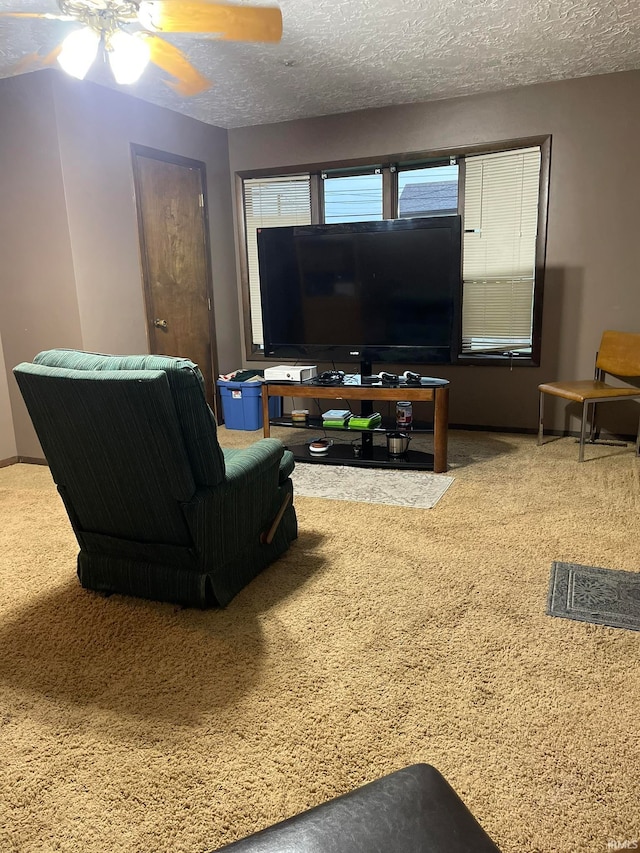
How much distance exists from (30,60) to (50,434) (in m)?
2.00

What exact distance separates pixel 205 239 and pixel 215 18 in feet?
9.46

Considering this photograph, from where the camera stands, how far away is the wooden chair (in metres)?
4.08

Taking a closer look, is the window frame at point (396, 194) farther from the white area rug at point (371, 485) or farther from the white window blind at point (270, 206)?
the white area rug at point (371, 485)

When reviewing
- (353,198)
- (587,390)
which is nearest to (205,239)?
(353,198)

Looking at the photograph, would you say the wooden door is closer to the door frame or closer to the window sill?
the door frame

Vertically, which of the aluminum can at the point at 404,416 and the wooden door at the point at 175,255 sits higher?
the wooden door at the point at 175,255

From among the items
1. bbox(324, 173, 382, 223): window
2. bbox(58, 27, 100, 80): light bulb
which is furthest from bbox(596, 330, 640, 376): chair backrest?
bbox(58, 27, 100, 80): light bulb

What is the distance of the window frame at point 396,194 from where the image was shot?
4559 millimetres

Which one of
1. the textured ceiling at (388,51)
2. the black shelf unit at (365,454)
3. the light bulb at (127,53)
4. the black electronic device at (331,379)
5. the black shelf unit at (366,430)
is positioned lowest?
the black shelf unit at (365,454)


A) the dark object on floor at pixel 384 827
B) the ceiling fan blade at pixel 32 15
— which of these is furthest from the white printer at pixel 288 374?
the dark object on floor at pixel 384 827

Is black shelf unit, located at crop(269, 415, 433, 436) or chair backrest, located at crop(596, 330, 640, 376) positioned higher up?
chair backrest, located at crop(596, 330, 640, 376)

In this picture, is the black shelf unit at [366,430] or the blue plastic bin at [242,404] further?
the blue plastic bin at [242,404]

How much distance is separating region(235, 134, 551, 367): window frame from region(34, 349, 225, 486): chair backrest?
2.62 m

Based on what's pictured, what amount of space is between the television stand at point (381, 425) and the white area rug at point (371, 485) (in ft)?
0.24
